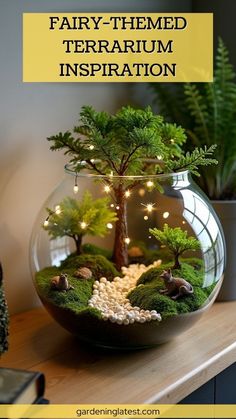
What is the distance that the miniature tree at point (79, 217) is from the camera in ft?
3.83

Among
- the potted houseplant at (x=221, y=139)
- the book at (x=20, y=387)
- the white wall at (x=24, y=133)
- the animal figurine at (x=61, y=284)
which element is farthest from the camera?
the potted houseplant at (x=221, y=139)

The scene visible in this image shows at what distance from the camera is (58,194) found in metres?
1.17

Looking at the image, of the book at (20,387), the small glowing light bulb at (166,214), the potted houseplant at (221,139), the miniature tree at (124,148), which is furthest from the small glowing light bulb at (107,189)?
the book at (20,387)

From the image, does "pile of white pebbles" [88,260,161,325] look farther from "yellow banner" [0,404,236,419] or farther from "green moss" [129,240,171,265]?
"yellow banner" [0,404,236,419]

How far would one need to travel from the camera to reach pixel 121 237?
121 centimetres

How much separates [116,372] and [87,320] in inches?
3.6

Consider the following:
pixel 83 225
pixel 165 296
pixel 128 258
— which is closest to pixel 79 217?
pixel 83 225

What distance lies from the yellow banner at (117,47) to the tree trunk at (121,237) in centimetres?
29

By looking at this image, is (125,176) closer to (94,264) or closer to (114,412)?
(94,264)

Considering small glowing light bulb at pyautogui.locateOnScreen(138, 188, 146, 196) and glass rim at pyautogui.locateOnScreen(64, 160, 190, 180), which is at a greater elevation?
glass rim at pyautogui.locateOnScreen(64, 160, 190, 180)

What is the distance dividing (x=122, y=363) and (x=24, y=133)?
0.46m

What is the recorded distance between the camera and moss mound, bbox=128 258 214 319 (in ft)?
3.43

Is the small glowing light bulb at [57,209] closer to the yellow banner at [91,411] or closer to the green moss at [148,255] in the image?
the green moss at [148,255]

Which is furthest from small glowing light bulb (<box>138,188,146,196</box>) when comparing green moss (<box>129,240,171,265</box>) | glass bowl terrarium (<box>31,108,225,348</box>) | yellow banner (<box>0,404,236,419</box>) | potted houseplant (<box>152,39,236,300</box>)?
yellow banner (<box>0,404,236,419</box>)
